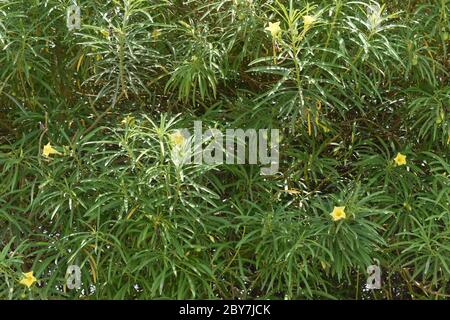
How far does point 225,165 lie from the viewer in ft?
10.3

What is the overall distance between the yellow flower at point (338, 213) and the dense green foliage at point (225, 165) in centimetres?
4

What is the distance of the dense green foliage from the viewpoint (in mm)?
2967

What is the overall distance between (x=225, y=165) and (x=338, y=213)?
1.49 ft

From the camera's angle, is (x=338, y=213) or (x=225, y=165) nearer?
(x=338, y=213)

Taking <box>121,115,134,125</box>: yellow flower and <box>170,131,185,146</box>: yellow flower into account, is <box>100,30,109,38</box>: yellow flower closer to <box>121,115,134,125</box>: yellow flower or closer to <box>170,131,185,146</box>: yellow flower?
<box>121,115,134,125</box>: yellow flower

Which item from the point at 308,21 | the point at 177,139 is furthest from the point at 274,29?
the point at 177,139

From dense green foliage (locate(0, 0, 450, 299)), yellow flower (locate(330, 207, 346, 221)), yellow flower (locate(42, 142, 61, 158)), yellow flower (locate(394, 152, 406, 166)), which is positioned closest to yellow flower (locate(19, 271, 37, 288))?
dense green foliage (locate(0, 0, 450, 299))

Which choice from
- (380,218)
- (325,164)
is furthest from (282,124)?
(380,218)

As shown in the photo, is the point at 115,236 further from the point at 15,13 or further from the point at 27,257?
the point at 15,13

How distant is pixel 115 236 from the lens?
2982mm

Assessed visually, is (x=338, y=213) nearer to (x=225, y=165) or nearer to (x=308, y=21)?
(x=225, y=165)

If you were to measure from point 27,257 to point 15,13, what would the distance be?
842 millimetres

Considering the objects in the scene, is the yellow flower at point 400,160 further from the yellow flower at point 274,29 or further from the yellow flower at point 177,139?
the yellow flower at point 177,139

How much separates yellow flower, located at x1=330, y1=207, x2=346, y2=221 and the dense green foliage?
0.04 metres
